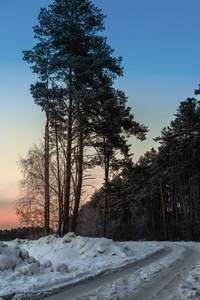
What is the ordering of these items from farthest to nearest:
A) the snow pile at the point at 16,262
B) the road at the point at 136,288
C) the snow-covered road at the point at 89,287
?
the snow pile at the point at 16,262 < the snow-covered road at the point at 89,287 < the road at the point at 136,288

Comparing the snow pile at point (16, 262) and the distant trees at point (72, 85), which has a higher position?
the distant trees at point (72, 85)

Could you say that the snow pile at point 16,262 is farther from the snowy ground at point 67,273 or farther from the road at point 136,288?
the road at point 136,288

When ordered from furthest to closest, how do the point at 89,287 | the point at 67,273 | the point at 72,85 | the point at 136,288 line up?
the point at 72,85 → the point at 67,273 → the point at 89,287 → the point at 136,288

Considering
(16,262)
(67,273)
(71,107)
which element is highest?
(71,107)

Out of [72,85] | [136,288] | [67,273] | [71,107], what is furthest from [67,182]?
[136,288]

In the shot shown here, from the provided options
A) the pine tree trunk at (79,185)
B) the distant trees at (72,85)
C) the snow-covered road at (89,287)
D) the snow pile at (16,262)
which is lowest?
the snow-covered road at (89,287)

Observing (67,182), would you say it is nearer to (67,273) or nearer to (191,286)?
(67,273)

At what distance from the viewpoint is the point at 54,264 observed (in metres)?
7.71

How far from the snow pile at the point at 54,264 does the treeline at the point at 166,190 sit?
11938mm

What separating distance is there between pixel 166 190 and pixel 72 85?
2389cm

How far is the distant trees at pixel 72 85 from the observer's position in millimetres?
16031

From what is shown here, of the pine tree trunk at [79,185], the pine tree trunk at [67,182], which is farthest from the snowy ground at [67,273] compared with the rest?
the pine tree trunk at [79,185]

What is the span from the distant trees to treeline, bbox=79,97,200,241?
734cm

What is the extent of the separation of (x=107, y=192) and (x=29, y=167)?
9292 mm
